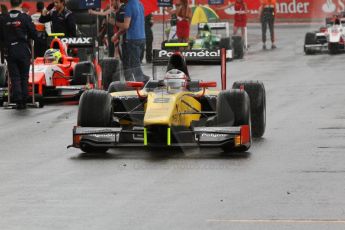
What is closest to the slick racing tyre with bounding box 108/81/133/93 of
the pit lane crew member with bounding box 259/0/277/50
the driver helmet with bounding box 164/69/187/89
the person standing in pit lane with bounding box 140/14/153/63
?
A: the driver helmet with bounding box 164/69/187/89

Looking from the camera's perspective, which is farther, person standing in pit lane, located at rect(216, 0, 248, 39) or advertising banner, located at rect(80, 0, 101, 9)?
person standing in pit lane, located at rect(216, 0, 248, 39)

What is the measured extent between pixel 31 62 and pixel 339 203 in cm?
1241

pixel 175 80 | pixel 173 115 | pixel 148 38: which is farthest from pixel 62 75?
pixel 148 38

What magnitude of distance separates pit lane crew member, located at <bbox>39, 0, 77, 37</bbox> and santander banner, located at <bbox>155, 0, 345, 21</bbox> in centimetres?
2453

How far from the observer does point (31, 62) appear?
22.4 meters

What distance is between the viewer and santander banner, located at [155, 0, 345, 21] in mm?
50594

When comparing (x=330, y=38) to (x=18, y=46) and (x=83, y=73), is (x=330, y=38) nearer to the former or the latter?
(x=83, y=73)

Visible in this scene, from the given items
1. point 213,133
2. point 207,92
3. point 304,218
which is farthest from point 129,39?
point 304,218

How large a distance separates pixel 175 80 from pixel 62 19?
11.0m

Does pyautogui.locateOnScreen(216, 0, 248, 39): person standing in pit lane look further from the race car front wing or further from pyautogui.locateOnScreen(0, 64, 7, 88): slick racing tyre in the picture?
the race car front wing

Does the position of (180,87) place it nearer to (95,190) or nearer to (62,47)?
(95,190)

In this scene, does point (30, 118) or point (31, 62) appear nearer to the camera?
point (30, 118)

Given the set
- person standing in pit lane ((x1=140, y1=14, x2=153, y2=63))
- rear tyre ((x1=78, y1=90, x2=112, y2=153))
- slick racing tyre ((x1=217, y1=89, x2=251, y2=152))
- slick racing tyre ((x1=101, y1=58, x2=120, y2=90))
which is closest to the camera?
slick racing tyre ((x1=217, y1=89, x2=251, y2=152))

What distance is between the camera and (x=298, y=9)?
170ft
